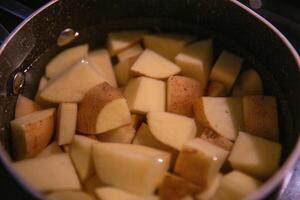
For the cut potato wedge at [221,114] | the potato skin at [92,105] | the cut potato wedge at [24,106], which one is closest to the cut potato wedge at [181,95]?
the cut potato wedge at [221,114]

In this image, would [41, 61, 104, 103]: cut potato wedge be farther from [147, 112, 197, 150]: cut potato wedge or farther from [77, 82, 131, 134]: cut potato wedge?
[147, 112, 197, 150]: cut potato wedge

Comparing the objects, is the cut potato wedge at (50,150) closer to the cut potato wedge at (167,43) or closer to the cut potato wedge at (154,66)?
the cut potato wedge at (154,66)

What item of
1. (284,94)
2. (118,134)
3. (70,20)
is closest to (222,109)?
(284,94)

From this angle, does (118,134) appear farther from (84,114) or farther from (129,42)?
(129,42)

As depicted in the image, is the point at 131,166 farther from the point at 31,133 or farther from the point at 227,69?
the point at 227,69

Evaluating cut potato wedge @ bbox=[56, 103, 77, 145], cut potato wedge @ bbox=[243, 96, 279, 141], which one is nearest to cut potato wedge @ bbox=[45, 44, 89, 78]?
cut potato wedge @ bbox=[56, 103, 77, 145]

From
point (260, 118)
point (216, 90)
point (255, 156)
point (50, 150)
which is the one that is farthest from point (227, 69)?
point (50, 150)

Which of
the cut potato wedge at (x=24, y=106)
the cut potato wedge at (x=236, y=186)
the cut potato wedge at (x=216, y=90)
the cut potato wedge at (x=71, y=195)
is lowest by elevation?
the cut potato wedge at (x=236, y=186)
